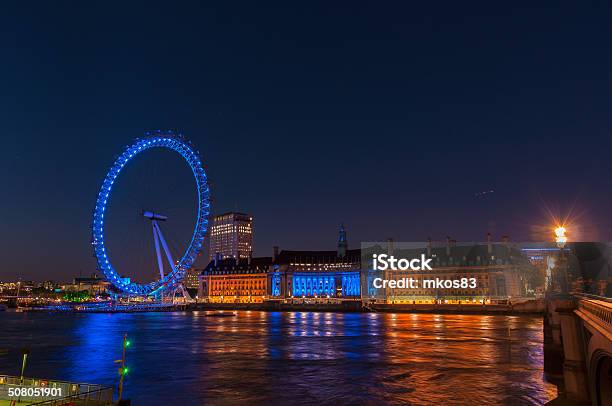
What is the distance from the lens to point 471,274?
143 meters

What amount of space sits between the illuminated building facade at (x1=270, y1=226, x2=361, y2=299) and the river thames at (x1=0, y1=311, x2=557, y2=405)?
111 meters

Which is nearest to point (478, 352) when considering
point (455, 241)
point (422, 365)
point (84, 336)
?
point (422, 365)

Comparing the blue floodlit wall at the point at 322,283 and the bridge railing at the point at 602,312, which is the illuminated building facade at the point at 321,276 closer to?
the blue floodlit wall at the point at 322,283

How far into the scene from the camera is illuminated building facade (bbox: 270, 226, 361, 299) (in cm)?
17838

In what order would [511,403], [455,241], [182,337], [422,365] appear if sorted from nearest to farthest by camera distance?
[511,403] → [422,365] → [182,337] → [455,241]

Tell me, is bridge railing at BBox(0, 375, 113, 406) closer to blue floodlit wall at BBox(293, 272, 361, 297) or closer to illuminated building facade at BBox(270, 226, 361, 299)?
illuminated building facade at BBox(270, 226, 361, 299)

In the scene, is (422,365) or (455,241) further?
(455,241)

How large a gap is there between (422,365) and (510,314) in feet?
263

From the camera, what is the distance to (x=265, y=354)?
49.0 metres

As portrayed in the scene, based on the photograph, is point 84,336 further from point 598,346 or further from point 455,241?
point 455,241

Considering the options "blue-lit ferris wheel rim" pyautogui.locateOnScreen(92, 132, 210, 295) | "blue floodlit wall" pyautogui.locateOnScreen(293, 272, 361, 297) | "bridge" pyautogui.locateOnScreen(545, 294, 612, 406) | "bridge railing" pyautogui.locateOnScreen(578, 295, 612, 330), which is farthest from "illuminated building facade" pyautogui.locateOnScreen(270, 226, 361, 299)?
"bridge railing" pyautogui.locateOnScreen(578, 295, 612, 330)

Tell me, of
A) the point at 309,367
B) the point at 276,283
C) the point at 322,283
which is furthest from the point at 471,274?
the point at 309,367

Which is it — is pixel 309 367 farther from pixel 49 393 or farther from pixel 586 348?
pixel 49 393

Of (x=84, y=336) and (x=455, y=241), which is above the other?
(x=455, y=241)
